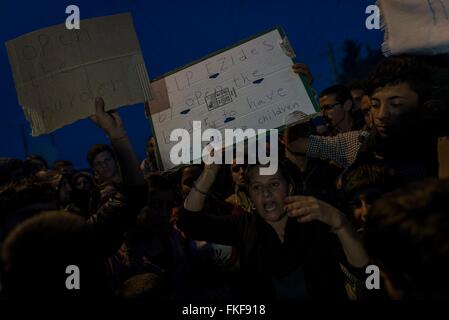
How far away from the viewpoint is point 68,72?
2855 millimetres

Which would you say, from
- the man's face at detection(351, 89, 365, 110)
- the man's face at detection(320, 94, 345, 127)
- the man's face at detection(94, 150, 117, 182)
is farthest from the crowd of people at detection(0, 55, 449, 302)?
the man's face at detection(351, 89, 365, 110)

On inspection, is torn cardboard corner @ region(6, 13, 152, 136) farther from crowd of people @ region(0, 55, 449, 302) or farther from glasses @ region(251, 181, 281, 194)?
glasses @ region(251, 181, 281, 194)

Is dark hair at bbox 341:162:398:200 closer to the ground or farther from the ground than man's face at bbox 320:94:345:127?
closer to the ground

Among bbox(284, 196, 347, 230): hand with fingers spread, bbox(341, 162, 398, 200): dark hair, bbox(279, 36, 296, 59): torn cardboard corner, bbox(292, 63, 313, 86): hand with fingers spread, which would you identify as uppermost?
bbox(279, 36, 296, 59): torn cardboard corner

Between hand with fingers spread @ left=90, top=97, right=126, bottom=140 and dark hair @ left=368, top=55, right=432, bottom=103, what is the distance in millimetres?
1442

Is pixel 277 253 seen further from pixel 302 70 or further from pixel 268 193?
pixel 302 70

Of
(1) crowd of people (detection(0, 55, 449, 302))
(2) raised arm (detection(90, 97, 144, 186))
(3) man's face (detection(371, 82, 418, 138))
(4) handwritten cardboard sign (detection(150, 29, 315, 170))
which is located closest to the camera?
(1) crowd of people (detection(0, 55, 449, 302))

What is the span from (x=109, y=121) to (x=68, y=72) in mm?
425

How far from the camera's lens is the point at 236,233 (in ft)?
9.25

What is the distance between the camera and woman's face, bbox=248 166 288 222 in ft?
9.09

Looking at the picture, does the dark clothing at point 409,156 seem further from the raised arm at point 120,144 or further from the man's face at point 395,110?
the raised arm at point 120,144

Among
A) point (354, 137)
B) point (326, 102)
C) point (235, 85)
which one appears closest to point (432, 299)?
point (235, 85)

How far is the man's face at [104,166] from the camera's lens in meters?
4.58
